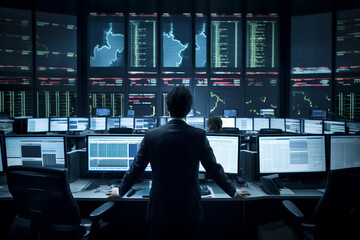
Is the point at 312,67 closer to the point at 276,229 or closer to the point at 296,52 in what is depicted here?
the point at 296,52

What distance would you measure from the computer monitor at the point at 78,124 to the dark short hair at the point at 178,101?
18.3ft

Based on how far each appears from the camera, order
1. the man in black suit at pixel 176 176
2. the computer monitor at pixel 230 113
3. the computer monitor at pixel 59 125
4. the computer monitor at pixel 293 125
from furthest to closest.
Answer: the computer monitor at pixel 230 113 < the computer monitor at pixel 59 125 < the computer monitor at pixel 293 125 < the man in black suit at pixel 176 176

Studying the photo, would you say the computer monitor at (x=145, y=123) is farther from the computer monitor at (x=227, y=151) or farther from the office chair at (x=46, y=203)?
the office chair at (x=46, y=203)

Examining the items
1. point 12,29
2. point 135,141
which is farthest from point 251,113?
point 12,29

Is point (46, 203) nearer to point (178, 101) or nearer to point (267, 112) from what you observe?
point (178, 101)

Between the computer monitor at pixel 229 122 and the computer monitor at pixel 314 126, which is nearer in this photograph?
the computer monitor at pixel 314 126

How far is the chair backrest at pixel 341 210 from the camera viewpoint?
167 centimetres

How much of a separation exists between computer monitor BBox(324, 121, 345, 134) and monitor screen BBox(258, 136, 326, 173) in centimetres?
279

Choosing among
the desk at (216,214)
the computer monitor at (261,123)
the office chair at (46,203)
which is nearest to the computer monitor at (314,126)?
the computer monitor at (261,123)

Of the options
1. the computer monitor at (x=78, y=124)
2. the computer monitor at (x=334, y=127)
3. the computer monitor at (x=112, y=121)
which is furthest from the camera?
the computer monitor at (x=112, y=121)

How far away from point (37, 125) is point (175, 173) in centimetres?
573

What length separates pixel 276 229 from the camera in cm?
229

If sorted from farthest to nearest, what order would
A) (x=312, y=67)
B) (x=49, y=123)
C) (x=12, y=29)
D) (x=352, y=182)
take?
(x=312, y=67), (x=12, y=29), (x=49, y=123), (x=352, y=182)

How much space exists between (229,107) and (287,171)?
5.59m
